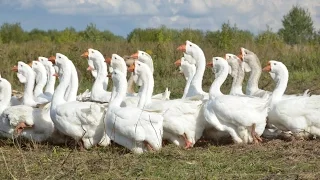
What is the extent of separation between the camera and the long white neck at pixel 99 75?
12.8 meters

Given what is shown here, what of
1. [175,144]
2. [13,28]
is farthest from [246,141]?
[13,28]

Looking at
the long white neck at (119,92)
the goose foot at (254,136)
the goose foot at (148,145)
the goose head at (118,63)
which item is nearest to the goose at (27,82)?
the goose head at (118,63)

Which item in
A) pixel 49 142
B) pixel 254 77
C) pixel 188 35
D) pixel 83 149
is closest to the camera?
pixel 83 149

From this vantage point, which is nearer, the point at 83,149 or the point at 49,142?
the point at 83,149

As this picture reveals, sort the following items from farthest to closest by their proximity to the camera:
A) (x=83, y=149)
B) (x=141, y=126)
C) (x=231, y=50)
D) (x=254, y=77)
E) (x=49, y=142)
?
(x=231, y=50), (x=254, y=77), (x=49, y=142), (x=83, y=149), (x=141, y=126)

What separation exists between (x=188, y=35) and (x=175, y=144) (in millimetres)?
19383

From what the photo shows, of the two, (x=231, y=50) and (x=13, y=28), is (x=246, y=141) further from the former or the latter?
(x=13, y=28)

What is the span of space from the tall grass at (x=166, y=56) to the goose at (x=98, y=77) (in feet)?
19.9

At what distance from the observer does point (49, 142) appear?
35.9 ft

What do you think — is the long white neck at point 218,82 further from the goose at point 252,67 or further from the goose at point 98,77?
the goose at point 98,77

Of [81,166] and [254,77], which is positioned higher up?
[254,77]

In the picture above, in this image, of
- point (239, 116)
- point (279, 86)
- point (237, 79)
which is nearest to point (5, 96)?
point (237, 79)

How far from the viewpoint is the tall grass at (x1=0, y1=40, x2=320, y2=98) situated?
20.2 m

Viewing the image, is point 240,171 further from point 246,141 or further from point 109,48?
point 109,48
